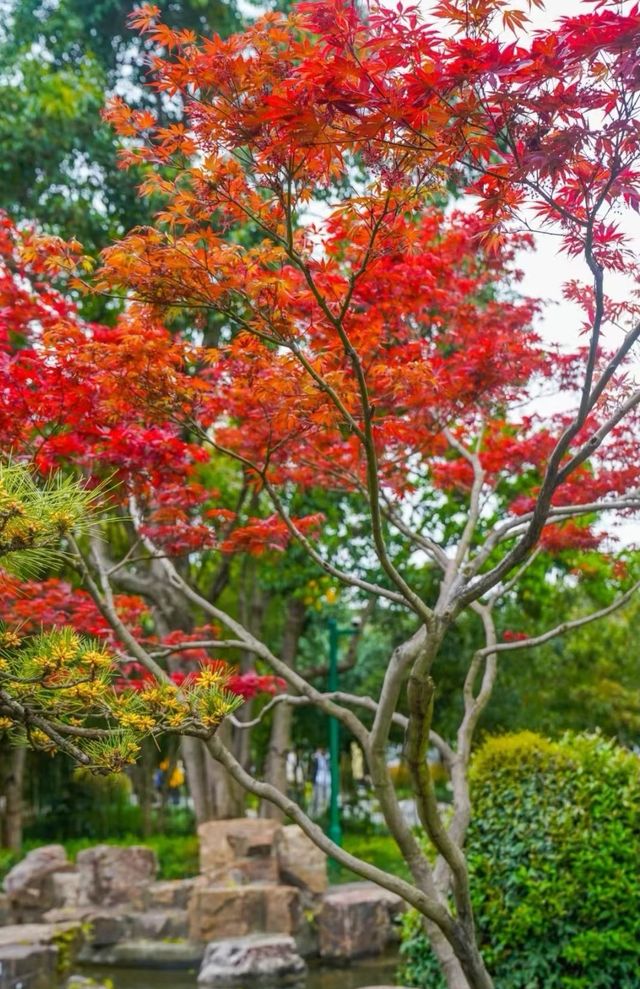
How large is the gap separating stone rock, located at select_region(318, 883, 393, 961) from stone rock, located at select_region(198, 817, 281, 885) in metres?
1.05

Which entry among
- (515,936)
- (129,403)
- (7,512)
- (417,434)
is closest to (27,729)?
(7,512)

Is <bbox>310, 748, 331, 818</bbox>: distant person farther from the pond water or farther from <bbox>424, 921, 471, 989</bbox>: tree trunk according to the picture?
<bbox>424, 921, 471, 989</bbox>: tree trunk

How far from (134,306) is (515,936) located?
3993mm

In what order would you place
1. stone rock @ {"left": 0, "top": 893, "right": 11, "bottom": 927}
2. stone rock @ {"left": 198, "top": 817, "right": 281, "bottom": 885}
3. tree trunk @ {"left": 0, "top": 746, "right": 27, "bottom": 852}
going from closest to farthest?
stone rock @ {"left": 198, "top": 817, "right": 281, "bottom": 885} < stone rock @ {"left": 0, "top": 893, "right": 11, "bottom": 927} < tree trunk @ {"left": 0, "top": 746, "right": 27, "bottom": 852}

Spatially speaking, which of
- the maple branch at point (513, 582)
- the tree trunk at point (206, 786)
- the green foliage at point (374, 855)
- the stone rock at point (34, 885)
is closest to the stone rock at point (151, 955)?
the stone rock at point (34, 885)

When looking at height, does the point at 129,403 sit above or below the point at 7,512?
above

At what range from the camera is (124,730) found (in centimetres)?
320

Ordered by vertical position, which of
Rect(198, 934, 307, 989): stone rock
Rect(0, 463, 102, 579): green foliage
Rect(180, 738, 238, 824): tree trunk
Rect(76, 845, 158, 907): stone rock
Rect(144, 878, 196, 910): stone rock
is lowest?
Rect(198, 934, 307, 989): stone rock

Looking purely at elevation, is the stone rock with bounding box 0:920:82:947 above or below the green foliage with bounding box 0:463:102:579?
below

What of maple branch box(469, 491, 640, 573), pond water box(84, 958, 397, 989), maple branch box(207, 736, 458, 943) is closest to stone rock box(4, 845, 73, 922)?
pond water box(84, 958, 397, 989)

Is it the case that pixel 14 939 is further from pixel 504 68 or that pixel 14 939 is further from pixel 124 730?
pixel 504 68

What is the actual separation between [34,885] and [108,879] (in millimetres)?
1173

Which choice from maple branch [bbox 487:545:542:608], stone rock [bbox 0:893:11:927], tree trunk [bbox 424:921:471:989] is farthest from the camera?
stone rock [bbox 0:893:11:927]

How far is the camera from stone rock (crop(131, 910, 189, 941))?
9766mm
